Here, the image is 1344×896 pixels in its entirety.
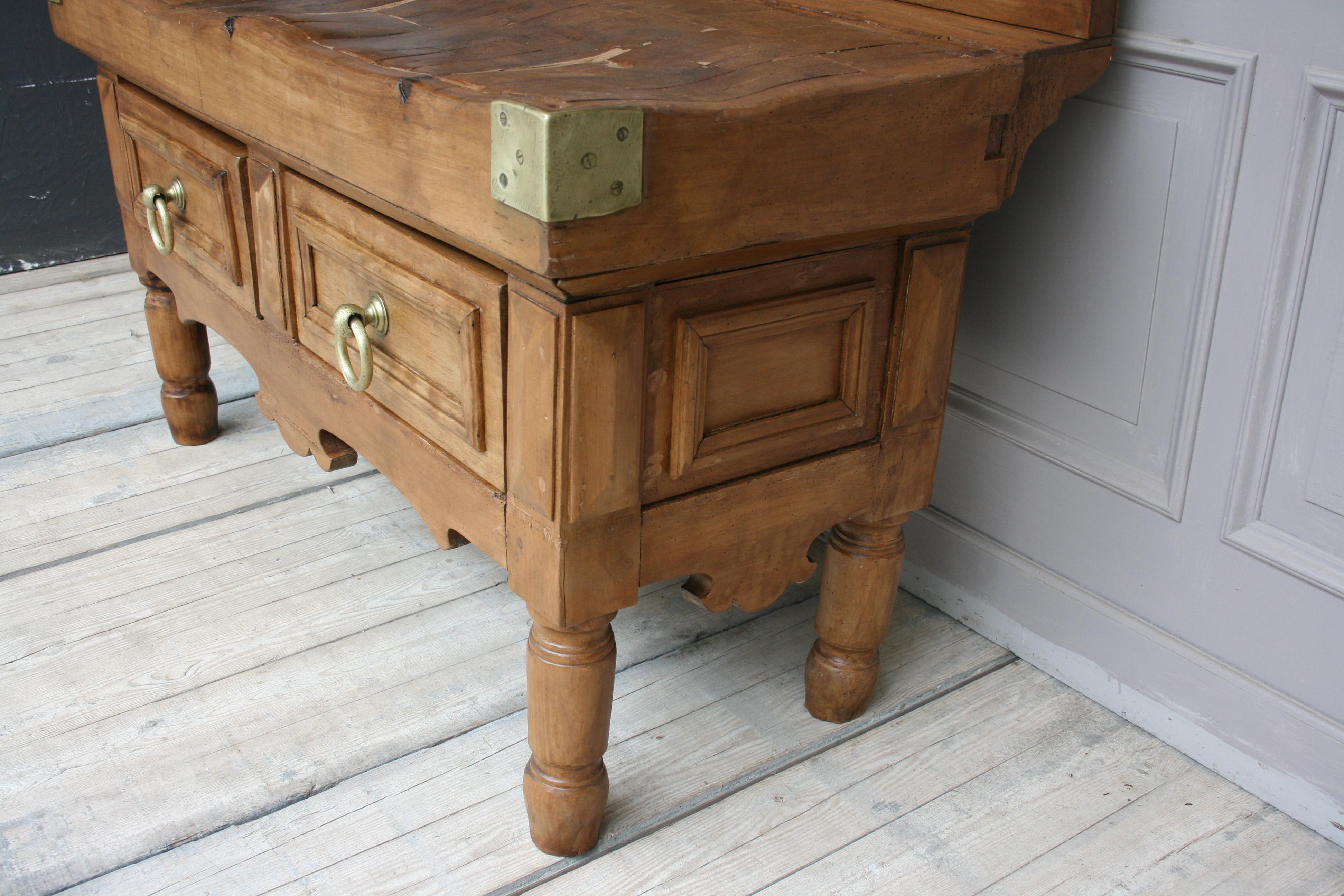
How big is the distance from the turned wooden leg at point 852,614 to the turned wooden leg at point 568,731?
0.27 metres

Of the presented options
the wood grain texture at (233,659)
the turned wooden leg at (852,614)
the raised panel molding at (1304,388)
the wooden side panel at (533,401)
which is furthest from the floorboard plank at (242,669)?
the raised panel molding at (1304,388)

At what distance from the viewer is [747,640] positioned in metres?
1.34

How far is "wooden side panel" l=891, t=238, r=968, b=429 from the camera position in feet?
3.27

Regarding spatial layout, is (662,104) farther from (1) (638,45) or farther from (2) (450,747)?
(2) (450,747)

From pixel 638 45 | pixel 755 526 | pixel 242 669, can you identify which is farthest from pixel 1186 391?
pixel 242 669

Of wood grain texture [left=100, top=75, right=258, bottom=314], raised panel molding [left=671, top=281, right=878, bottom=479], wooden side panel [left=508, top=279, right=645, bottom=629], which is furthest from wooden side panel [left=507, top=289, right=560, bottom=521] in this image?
wood grain texture [left=100, top=75, right=258, bottom=314]

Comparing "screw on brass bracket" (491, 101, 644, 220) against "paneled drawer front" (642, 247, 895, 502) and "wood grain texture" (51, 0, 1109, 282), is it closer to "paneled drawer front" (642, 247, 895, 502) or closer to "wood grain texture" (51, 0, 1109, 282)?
"wood grain texture" (51, 0, 1109, 282)

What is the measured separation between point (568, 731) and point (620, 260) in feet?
1.33

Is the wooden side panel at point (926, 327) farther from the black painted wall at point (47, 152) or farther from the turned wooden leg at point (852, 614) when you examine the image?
the black painted wall at point (47, 152)

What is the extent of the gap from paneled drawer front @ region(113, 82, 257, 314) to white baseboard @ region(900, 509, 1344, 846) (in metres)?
0.81

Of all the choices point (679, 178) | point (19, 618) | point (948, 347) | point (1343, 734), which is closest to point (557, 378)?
point (679, 178)

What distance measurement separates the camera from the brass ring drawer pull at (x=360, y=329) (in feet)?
3.23

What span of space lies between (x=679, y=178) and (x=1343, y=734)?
766 millimetres

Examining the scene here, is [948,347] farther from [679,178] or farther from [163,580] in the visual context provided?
[163,580]
